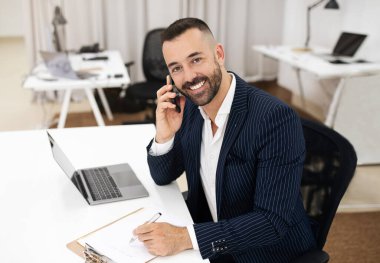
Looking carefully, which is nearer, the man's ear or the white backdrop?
the man's ear

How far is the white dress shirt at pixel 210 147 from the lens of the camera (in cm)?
137

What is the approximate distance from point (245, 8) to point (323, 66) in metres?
2.08

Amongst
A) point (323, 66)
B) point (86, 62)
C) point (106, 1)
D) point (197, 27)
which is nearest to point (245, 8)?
point (106, 1)

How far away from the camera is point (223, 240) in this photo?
117cm

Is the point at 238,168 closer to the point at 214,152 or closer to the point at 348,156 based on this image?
the point at 214,152

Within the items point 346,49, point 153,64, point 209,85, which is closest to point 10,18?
point 153,64

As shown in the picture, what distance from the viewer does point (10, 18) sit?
812cm

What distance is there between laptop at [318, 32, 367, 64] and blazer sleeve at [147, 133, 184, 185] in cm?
259

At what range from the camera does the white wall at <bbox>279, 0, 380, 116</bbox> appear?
12.5 ft

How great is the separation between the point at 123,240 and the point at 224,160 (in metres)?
0.39

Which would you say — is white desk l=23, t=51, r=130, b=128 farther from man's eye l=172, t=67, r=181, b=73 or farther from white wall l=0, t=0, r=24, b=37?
white wall l=0, t=0, r=24, b=37

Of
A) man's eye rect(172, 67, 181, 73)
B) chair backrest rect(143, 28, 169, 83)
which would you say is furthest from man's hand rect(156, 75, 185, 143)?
chair backrest rect(143, 28, 169, 83)

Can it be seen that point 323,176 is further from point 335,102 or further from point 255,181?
point 335,102

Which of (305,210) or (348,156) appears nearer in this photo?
(348,156)
